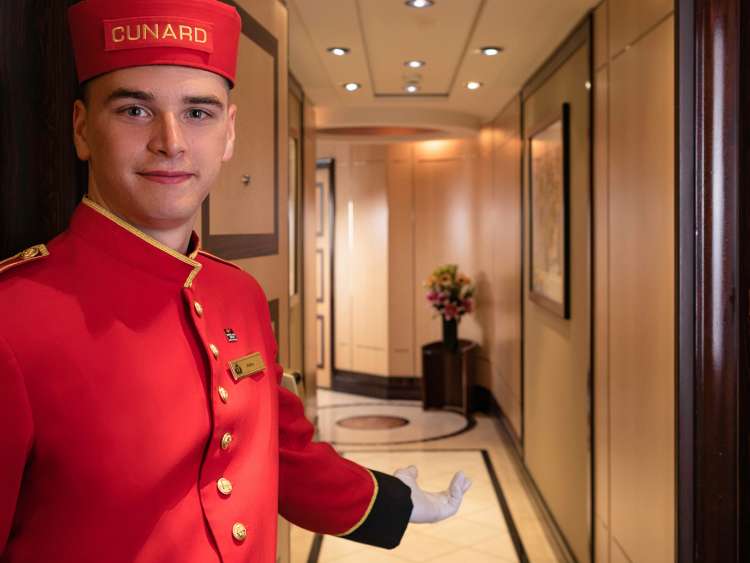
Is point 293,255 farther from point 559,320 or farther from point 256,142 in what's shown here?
point 256,142

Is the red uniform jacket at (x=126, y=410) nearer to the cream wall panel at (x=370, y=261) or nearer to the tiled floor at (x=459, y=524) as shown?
the tiled floor at (x=459, y=524)

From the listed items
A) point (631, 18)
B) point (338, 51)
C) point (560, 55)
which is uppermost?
point (338, 51)

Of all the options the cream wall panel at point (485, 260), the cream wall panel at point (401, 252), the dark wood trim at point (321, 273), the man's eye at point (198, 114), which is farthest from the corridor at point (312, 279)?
the dark wood trim at point (321, 273)

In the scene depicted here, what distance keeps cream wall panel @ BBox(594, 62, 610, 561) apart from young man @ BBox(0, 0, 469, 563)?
221cm

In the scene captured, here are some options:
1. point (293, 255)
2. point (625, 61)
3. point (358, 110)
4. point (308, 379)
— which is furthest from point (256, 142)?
point (358, 110)

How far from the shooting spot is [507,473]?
17.0ft

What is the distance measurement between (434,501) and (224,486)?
538 millimetres

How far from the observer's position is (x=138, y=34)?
1012 mm

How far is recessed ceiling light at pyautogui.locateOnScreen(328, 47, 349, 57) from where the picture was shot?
13.3ft

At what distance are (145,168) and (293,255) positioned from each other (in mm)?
3891

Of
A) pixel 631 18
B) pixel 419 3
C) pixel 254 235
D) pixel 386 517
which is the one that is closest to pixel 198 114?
pixel 386 517

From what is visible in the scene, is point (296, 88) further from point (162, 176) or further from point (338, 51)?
point (162, 176)

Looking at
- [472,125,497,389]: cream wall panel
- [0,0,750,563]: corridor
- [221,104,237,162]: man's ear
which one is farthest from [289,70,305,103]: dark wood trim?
[221,104,237,162]: man's ear

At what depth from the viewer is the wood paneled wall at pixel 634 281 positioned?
2375 millimetres
